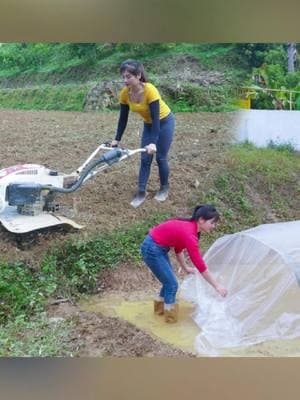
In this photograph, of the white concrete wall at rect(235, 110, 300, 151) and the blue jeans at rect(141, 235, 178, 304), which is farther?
the white concrete wall at rect(235, 110, 300, 151)

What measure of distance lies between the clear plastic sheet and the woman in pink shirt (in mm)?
99

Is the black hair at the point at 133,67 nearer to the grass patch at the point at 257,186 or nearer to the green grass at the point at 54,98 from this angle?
the green grass at the point at 54,98

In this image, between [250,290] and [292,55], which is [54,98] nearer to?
[292,55]

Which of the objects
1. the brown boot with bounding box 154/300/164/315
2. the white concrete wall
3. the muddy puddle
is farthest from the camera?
the white concrete wall

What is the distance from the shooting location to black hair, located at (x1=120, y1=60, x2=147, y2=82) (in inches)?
169

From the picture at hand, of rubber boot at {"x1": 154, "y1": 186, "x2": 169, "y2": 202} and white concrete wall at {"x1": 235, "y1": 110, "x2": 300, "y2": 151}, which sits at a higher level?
white concrete wall at {"x1": 235, "y1": 110, "x2": 300, "y2": 151}

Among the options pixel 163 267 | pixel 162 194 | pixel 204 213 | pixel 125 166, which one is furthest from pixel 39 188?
pixel 204 213

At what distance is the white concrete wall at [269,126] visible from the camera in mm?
4344

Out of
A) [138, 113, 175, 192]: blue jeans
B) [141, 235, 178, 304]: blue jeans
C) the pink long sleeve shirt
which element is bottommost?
[141, 235, 178, 304]: blue jeans

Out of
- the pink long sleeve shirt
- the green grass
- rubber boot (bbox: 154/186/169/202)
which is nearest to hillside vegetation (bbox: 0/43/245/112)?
the green grass

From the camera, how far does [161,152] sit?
4.41 metres

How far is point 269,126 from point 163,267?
3.72 feet

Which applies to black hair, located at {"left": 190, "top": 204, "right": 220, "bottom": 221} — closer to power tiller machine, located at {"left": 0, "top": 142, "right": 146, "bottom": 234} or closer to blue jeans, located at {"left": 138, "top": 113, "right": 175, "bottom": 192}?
blue jeans, located at {"left": 138, "top": 113, "right": 175, "bottom": 192}
